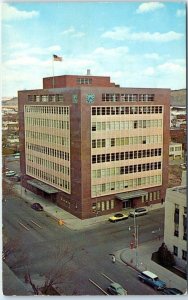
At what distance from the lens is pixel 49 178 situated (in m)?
3.79

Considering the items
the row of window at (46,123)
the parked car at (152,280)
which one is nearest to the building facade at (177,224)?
the parked car at (152,280)

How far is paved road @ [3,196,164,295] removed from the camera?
334 centimetres

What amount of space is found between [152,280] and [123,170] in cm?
99

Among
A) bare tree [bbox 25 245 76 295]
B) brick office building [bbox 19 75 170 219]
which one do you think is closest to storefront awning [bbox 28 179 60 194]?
brick office building [bbox 19 75 170 219]

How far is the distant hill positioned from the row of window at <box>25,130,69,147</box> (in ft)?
3.34

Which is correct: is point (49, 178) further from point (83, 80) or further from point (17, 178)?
point (83, 80)

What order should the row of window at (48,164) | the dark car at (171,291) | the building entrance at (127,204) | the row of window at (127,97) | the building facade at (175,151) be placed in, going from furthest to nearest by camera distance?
the row of window at (48,164), the building entrance at (127,204), the row of window at (127,97), the building facade at (175,151), the dark car at (171,291)

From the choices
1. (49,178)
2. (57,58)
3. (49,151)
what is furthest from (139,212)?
(57,58)

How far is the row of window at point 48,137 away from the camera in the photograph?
364cm

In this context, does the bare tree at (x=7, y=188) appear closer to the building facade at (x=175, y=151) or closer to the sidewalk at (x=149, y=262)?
the sidewalk at (x=149, y=262)

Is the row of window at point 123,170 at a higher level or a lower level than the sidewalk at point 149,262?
higher

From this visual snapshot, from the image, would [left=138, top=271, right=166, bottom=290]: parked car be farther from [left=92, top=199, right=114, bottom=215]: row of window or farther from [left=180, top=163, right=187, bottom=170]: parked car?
[left=180, top=163, right=187, bottom=170]: parked car

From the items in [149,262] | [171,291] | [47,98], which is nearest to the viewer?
[171,291]

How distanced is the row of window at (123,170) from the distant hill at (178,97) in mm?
649
